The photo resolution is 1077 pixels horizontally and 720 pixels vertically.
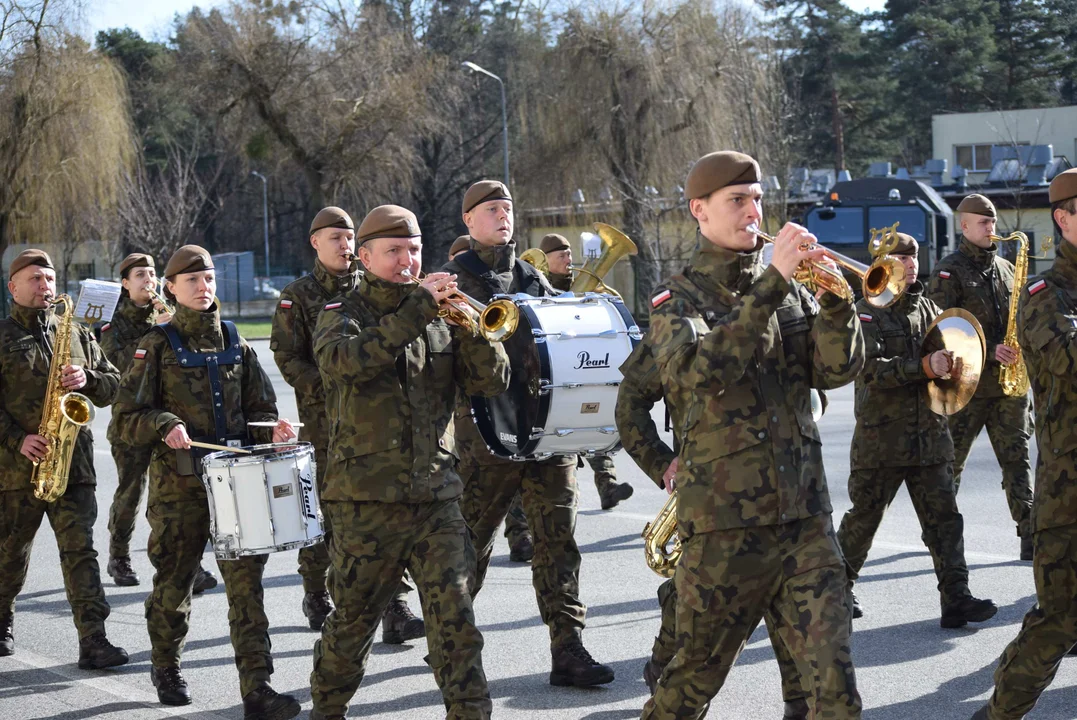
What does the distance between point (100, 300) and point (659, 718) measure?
7.05 m

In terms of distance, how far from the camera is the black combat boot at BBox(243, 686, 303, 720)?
6.11m

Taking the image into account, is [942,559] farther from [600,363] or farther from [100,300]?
[100,300]

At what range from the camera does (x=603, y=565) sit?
9.08 metres

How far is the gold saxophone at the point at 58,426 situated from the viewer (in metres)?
7.19

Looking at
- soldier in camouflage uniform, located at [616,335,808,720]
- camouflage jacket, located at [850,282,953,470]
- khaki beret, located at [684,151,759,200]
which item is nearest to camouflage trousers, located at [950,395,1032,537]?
camouflage jacket, located at [850,282,953,470]

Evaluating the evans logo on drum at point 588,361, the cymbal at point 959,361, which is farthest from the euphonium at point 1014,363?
the evans logo on drum at point 588,361

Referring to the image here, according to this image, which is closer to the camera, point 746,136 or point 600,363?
point 600,363

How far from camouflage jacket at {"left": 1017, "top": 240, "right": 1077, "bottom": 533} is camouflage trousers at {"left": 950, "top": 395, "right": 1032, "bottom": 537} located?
3.46m

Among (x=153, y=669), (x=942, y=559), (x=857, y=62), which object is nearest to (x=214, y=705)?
(x=153, y=669)

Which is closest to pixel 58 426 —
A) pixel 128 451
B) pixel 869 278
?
pixel 128 451

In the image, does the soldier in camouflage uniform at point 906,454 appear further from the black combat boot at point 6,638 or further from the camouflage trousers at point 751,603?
the black combat boot at point 6,638

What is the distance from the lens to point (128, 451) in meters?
9.35

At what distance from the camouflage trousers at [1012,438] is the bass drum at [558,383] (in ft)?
10.3

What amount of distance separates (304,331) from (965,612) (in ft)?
12.5
